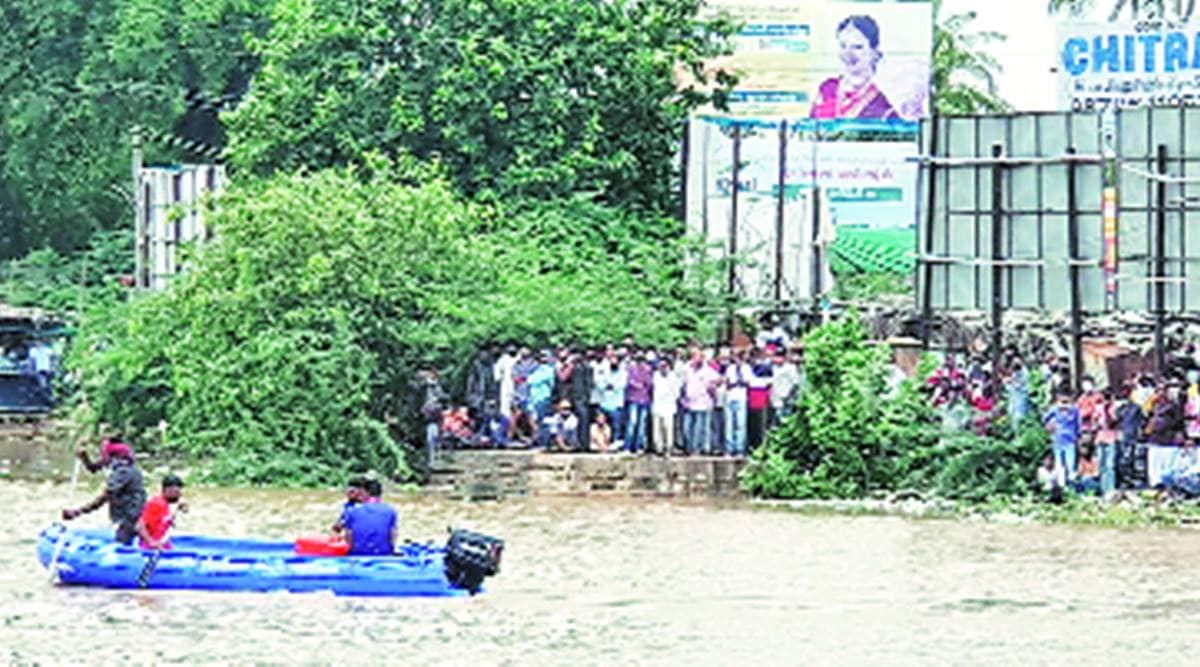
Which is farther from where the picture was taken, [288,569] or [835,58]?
[835,58]

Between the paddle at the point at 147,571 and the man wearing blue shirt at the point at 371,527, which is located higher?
the man wearing blue shirt at the point at 371,527

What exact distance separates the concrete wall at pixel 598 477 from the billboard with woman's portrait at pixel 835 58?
46.2 feet

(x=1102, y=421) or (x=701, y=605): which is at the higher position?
(x=1102, y=421)

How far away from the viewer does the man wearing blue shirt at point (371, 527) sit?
23.0 m

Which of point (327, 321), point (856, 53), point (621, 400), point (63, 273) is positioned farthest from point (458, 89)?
point (63, 273)

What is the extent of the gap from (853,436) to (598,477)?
321cm

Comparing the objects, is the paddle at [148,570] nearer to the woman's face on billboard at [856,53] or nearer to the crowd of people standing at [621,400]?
the crowd of people standing at [621,400]

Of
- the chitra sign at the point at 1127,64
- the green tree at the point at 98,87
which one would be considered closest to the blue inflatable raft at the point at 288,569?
the chitra sign at the point at 1127,64

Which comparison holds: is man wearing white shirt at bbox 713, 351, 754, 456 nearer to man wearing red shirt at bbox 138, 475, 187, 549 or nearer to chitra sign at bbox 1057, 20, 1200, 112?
chitra sign at bbox 1057, 20, 1200, 112

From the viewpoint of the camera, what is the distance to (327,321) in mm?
35250

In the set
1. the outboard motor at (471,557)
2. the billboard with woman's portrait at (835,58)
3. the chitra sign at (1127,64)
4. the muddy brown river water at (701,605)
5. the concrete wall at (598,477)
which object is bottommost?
the muddy brown river water at (701,605)

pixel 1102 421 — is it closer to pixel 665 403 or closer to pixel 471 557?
pixel 665 403

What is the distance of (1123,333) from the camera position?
35969mm

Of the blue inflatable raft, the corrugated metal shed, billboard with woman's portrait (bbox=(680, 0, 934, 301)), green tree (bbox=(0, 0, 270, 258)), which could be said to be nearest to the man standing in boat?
the blue inflatable raft
